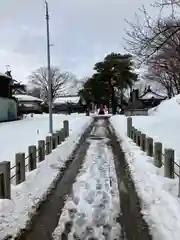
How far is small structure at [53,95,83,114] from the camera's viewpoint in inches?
→ 3570

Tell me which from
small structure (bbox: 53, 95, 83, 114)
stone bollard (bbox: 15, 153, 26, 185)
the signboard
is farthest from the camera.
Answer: small structure (bbox: 53, 95, 83, 114)

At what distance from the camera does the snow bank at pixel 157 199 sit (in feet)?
18.0

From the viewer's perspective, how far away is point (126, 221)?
19.5 ft

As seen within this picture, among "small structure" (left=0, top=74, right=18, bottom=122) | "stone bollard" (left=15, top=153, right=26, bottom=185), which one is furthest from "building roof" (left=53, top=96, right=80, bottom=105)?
"stone bollard" (left=15, top=153, right=26, bottom=185)

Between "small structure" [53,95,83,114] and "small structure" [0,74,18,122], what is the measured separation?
135 ft

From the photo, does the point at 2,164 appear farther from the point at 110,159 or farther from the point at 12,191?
the point at 110,159

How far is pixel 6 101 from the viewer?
140ft

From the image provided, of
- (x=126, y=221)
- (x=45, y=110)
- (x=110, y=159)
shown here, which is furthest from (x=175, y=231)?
(x=45, y=110)

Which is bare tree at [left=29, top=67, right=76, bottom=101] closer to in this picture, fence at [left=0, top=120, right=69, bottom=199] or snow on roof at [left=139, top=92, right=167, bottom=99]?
snow on roof at [left=139, top=92, right=167, bottom=99]

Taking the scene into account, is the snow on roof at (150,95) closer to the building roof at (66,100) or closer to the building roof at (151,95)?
the building roof at (151,95)

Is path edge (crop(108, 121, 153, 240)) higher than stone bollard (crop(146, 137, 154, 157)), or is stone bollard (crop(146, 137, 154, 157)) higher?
stone bollard (crop(146, 137, 154, 157))

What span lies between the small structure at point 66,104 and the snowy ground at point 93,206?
7661 cm

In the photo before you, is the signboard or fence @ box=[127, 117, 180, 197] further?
the signboard

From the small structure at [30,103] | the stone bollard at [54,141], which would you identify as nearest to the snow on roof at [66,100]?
the small structure at [30,103]
